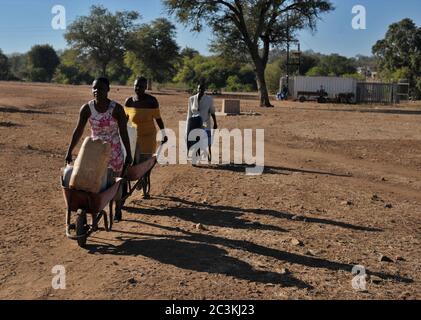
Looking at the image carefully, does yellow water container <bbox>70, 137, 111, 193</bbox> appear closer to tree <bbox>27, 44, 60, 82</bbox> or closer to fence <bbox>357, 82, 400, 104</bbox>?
fence <bbox>357, 82, 400, 104</bbox>

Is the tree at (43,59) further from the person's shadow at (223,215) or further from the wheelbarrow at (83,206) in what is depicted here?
the wheelbarrow at (83,206)

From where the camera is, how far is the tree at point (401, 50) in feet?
186

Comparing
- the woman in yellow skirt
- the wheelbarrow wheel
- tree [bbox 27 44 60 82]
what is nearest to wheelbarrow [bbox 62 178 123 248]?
the wheelbarrow wheel

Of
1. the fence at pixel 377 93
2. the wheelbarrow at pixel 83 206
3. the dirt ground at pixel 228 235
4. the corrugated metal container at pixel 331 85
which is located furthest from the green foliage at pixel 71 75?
the wheelbarrow at pixel 83 206

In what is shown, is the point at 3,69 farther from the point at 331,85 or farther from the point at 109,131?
the point at 109,131

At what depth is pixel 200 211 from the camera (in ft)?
23.6

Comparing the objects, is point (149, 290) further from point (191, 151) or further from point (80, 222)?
point (191, 151)

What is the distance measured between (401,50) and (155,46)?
2913 cm

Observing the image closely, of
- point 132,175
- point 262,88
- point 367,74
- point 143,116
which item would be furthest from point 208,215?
point 367,74

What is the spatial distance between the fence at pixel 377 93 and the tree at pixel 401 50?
13415 mm

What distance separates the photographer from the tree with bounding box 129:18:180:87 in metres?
63.2
